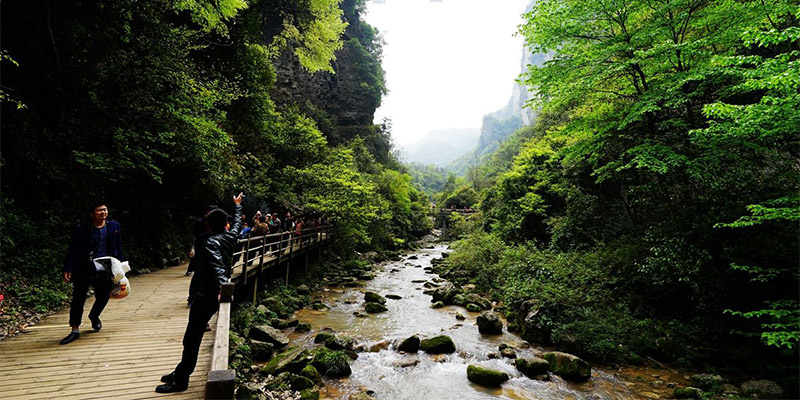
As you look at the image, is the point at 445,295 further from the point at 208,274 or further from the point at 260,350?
the point at 208,274

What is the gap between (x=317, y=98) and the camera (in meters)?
33.3

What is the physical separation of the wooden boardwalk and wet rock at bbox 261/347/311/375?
171cm

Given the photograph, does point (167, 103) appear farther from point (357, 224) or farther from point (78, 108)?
point (357, 224)

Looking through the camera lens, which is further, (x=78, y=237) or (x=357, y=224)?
(x=357, y=224)

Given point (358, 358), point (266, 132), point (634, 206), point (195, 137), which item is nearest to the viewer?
point (358, 358)

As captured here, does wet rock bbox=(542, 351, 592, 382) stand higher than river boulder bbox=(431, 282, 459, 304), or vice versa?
wet rock bbox=(542, 351, 592, 382)

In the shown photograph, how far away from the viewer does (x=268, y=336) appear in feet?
25.5

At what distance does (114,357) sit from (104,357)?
0.37 feet

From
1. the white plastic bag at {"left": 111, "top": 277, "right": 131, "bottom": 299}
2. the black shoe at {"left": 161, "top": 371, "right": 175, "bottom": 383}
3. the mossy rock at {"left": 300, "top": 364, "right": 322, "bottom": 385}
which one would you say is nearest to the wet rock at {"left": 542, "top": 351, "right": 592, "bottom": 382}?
the mossy rock at {"left": 300, "top": 364, "right": 322, "bottom": 385}

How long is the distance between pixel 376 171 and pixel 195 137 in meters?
21.7

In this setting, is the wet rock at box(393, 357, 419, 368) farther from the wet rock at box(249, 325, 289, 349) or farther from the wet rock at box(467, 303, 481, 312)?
the wet rock at box(467, 303, 481, 312)

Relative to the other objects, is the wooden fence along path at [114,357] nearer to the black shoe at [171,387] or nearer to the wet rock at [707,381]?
the black shoe at [171,387]

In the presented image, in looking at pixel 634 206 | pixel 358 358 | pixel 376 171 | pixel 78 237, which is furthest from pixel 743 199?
pixel 376 171

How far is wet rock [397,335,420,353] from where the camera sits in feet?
26.5
